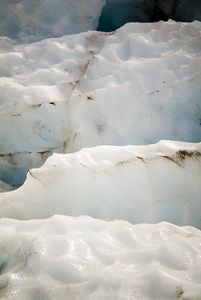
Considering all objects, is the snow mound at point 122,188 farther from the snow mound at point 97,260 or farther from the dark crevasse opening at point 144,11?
the dark crevasse opening at point 144,11

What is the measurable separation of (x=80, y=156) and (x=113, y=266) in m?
0.89

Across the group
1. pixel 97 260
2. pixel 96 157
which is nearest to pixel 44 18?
pixel 96 157

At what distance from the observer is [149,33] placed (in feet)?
9.95

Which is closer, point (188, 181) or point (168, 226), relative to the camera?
point (168, 226)

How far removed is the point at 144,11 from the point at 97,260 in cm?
506

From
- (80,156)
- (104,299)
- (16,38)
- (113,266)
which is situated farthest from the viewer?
(16,38)

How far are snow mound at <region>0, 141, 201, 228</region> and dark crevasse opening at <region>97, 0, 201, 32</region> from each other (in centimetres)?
378

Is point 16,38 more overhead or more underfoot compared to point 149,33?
more underfoot

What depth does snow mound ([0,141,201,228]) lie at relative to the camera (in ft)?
5.47

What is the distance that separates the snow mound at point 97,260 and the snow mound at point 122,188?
238 mm

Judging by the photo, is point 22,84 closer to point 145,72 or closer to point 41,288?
point 145,72

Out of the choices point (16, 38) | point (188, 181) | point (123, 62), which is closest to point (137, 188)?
point (188, 181)

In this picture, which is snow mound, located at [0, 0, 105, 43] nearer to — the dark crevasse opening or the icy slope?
the dark crevasse opening

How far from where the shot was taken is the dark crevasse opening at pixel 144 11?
15.4 feet
